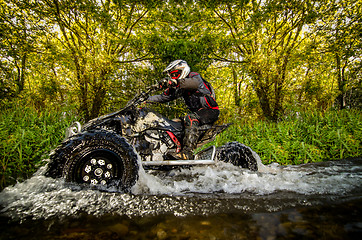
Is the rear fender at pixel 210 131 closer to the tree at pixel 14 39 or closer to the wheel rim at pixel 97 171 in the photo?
the wheel rim at pixel 97 171

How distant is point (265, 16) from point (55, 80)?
28.6 feet

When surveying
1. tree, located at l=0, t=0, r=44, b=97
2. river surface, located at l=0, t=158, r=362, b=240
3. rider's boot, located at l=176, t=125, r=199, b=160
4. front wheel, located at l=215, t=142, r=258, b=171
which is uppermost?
tree, located at l=0, t=0, r=44, b=97

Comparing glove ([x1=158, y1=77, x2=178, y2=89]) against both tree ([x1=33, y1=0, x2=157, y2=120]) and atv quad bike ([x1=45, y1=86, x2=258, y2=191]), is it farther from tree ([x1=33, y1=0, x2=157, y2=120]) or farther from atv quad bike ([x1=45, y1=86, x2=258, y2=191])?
tree ([x1=33, y1=0, x2=157, y2=120])

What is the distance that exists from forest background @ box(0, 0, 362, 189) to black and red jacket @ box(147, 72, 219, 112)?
2325 mm

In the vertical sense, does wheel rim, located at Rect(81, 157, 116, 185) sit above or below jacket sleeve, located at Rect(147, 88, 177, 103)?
below

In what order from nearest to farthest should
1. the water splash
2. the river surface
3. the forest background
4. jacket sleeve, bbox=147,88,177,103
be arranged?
the river surface → the water splash → jacket sleeve, bbox=147,88,177,103 → the forest background

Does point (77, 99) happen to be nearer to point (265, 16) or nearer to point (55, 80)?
point (55, 80)

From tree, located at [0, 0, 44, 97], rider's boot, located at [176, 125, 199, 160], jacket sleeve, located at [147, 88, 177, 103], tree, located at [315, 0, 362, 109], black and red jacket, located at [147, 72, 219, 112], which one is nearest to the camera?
rider's boot, located at [176, 125, 199, 160]

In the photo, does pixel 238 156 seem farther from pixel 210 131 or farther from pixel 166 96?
pixel 166 96

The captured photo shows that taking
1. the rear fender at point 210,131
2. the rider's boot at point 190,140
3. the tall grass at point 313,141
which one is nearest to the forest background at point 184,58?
the tall grass at point 313,141

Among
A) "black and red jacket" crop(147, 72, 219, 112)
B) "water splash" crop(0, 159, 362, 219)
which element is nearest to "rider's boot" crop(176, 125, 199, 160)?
"black and red jacket" crop(147, 72, 219, 112)

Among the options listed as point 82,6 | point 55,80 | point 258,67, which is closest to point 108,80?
point 55,80

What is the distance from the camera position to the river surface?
1.15 m

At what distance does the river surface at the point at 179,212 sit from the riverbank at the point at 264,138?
2.07m
